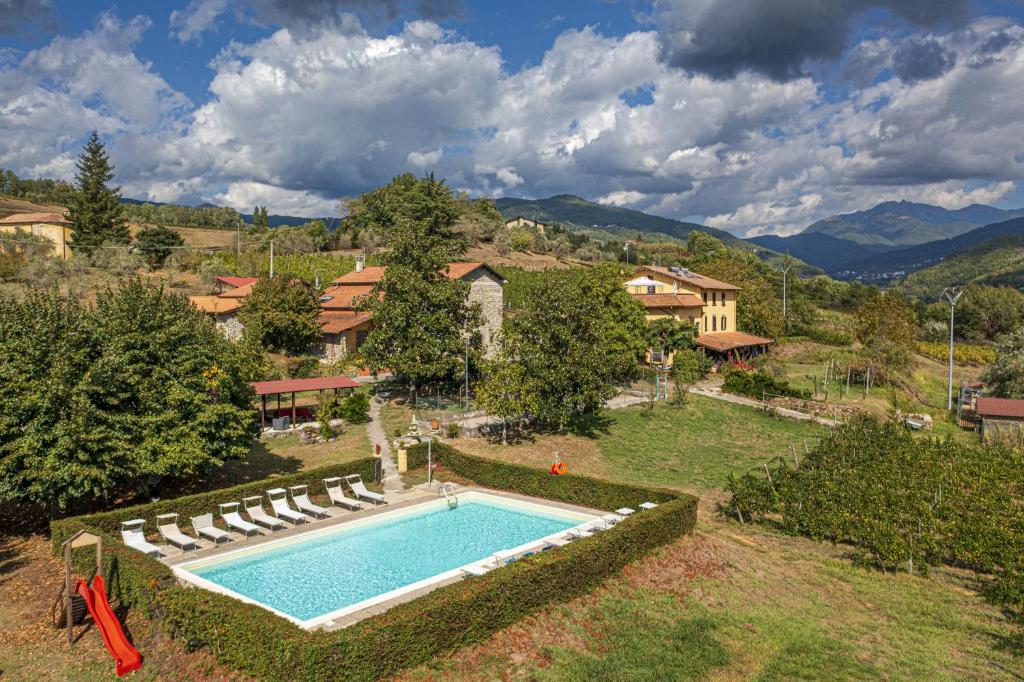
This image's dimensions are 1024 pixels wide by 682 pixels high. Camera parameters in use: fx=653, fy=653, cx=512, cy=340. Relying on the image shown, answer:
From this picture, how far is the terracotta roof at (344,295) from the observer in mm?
53303

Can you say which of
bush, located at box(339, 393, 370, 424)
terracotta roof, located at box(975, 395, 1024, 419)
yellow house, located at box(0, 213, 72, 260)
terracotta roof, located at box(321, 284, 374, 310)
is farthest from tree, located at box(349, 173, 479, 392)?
yellow house, located at box(0, 213, 72, 260)

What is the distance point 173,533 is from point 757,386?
35988mm

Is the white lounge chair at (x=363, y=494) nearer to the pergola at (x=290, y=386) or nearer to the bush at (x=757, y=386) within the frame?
the pergola at (x=290, y=386)

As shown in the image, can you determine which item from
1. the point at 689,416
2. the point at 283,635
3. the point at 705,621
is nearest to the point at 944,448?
the point at 689,416

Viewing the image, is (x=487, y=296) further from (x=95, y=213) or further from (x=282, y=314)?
(x=95, y=213)

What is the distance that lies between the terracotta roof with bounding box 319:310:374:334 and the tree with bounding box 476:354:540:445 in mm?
18561

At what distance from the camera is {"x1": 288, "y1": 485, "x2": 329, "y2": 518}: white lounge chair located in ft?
68.1

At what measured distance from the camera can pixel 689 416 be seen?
37875mm

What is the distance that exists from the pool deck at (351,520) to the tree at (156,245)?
66365mm

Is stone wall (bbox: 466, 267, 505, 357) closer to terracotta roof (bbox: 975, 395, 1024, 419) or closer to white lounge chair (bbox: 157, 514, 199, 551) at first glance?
white lounge chair (bbox: 157, 514, 199, 551)

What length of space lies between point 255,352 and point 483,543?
57.3 ft

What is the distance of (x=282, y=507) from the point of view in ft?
66.8

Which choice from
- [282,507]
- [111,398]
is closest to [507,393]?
[282,507]

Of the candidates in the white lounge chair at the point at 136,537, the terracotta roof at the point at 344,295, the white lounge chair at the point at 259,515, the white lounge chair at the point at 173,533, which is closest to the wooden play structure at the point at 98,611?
the white lounge chair at the point at 136,537
